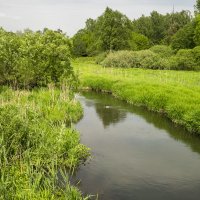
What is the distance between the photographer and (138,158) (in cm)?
1906

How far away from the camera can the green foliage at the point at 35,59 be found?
101 feet

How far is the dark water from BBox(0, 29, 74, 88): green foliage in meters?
5.50

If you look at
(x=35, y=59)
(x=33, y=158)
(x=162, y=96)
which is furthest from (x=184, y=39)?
(x=33, y=158)

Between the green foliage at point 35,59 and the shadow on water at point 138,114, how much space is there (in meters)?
4.85

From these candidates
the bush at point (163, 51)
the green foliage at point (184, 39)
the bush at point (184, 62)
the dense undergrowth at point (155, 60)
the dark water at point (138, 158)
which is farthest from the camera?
the green foliage at point (184, 39)

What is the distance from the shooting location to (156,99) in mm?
30844

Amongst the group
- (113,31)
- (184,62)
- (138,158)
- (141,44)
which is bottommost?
(138,158)

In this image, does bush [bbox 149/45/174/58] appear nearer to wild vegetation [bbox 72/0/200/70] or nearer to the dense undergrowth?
wild vegetation [bbox 72/0/200/70]

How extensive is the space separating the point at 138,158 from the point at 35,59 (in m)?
16.2

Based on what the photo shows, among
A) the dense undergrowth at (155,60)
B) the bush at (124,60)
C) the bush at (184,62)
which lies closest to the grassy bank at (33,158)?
the bush at (184,62)

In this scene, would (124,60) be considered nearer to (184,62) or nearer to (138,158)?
(184,62)

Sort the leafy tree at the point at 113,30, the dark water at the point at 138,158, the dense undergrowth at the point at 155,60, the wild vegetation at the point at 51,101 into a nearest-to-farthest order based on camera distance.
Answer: the wild vegetation at the point at 51,101 → the dark water at the point at 138,158 → the dense undergrowth at the point at 155,60 → the leafy tree at the point at 113,30

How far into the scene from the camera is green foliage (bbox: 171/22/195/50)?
259 ft

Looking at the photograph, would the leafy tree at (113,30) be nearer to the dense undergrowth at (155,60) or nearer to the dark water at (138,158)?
the dense undergrowth at (155,60)
